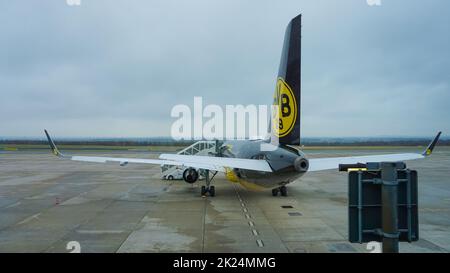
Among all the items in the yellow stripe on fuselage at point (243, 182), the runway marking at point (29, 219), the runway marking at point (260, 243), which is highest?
the yellow stripe on fuselage at point (243, 182)

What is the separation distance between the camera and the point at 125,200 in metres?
23.1

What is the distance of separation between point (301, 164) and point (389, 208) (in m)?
13.0

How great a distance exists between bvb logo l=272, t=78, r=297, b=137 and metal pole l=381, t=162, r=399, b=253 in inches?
466

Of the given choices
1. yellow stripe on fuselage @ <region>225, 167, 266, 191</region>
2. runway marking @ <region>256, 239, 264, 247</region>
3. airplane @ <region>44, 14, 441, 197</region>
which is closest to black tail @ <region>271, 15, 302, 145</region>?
airplane @ <region>44, 14, 441, 197</region>

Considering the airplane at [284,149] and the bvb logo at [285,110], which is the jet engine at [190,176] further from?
the bvb logo at [285,110]

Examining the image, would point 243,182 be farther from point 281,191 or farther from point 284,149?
point 284,149

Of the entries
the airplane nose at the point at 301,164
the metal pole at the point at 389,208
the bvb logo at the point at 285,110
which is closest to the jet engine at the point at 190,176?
the bvb logo at the point at 285,110

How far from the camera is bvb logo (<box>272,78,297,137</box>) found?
54.2 ft

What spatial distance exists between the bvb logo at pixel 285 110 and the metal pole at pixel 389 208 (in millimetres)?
11841

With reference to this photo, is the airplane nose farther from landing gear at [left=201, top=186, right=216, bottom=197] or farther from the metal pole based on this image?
the metal pole

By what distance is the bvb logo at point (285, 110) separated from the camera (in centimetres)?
1653

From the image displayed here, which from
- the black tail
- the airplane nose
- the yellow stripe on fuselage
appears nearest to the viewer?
the black tail

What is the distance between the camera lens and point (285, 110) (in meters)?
16.9

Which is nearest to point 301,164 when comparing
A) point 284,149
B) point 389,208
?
point 284,149
